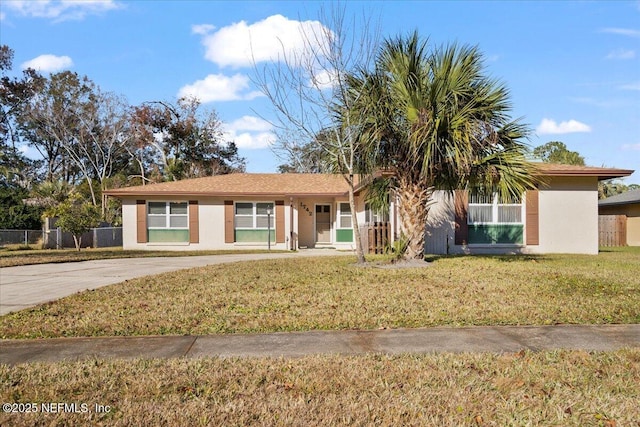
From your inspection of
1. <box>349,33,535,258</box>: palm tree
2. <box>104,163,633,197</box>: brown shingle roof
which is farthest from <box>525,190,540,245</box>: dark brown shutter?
<box>349,33,535,258</box>: palm tree

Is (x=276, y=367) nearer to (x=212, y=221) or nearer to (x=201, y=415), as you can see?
(x=201, y=415)

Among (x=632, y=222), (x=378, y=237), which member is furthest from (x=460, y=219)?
(x=632, y=222)

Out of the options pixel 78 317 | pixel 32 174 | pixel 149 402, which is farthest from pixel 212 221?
pixel 32 174

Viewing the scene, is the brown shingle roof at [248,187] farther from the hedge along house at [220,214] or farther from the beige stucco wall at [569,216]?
the beige stucco wall at [569,216]

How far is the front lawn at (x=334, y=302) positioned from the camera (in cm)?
625

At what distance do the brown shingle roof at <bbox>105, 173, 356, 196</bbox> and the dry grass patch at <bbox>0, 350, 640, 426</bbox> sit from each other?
1678 centimetres

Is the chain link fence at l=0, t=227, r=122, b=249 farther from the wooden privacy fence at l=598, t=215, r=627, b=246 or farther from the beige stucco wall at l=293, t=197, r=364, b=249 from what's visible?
the wooden privacy fence at l=598, t=215, r=627, b=246

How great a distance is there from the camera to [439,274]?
1084 cm

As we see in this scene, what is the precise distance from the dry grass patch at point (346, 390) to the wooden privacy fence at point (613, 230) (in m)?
23.9

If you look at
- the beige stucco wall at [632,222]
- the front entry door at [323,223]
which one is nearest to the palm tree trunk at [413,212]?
the front entry door at [323,223]

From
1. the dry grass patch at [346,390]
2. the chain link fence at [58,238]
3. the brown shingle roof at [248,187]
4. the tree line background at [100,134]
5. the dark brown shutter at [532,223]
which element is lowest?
the dry grass patch at [346,390]

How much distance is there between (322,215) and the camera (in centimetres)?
2514

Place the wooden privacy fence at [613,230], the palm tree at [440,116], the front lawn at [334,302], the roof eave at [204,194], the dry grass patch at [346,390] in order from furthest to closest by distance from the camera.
→ the wooden privacy fence at [613,230] → the roof eave at [204,194] → the palm tree at [440,116] → the front lawn at [334,302] → the dry grass patch at [346,390]

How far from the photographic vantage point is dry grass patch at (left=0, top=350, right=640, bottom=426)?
3.37 meters
